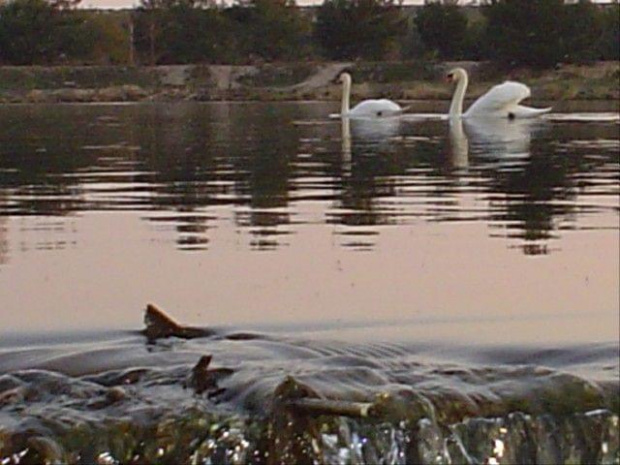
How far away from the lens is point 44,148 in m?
24.1

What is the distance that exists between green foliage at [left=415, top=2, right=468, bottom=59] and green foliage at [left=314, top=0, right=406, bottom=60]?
139 cm

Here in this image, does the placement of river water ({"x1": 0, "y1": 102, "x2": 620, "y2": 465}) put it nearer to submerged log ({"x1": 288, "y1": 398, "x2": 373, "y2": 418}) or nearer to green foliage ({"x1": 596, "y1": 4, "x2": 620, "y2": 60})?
submerged log ({"x1": 288, "y1": 398, "x2": 373, "y2": 418})

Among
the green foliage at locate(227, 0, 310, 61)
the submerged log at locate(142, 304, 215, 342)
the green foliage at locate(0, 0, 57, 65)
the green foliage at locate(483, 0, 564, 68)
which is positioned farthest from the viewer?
the green foliage at locate(227, 0, 310, 61)

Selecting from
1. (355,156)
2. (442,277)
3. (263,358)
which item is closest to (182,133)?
(355,156)

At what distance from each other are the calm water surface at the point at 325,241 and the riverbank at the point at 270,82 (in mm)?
33295

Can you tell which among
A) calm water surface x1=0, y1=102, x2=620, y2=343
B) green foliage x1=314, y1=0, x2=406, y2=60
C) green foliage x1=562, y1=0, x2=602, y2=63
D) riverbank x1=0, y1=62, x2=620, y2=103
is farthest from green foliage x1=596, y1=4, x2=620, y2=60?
calm water surface x1=0, y1=102, x2=620, y2=343

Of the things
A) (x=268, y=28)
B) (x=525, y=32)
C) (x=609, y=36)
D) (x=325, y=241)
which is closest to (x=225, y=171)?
(x=325, y=241)

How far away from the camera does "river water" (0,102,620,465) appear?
651 centimetres

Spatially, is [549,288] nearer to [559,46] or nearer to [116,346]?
[116,346]

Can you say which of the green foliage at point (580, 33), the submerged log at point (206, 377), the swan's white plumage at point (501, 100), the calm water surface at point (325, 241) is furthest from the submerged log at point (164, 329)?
the green foliage at point (580, 33)

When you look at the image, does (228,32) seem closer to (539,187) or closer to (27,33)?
(27,33)

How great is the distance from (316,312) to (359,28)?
59101 millimetres

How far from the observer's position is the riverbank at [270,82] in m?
55.3

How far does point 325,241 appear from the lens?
37.6 ft
